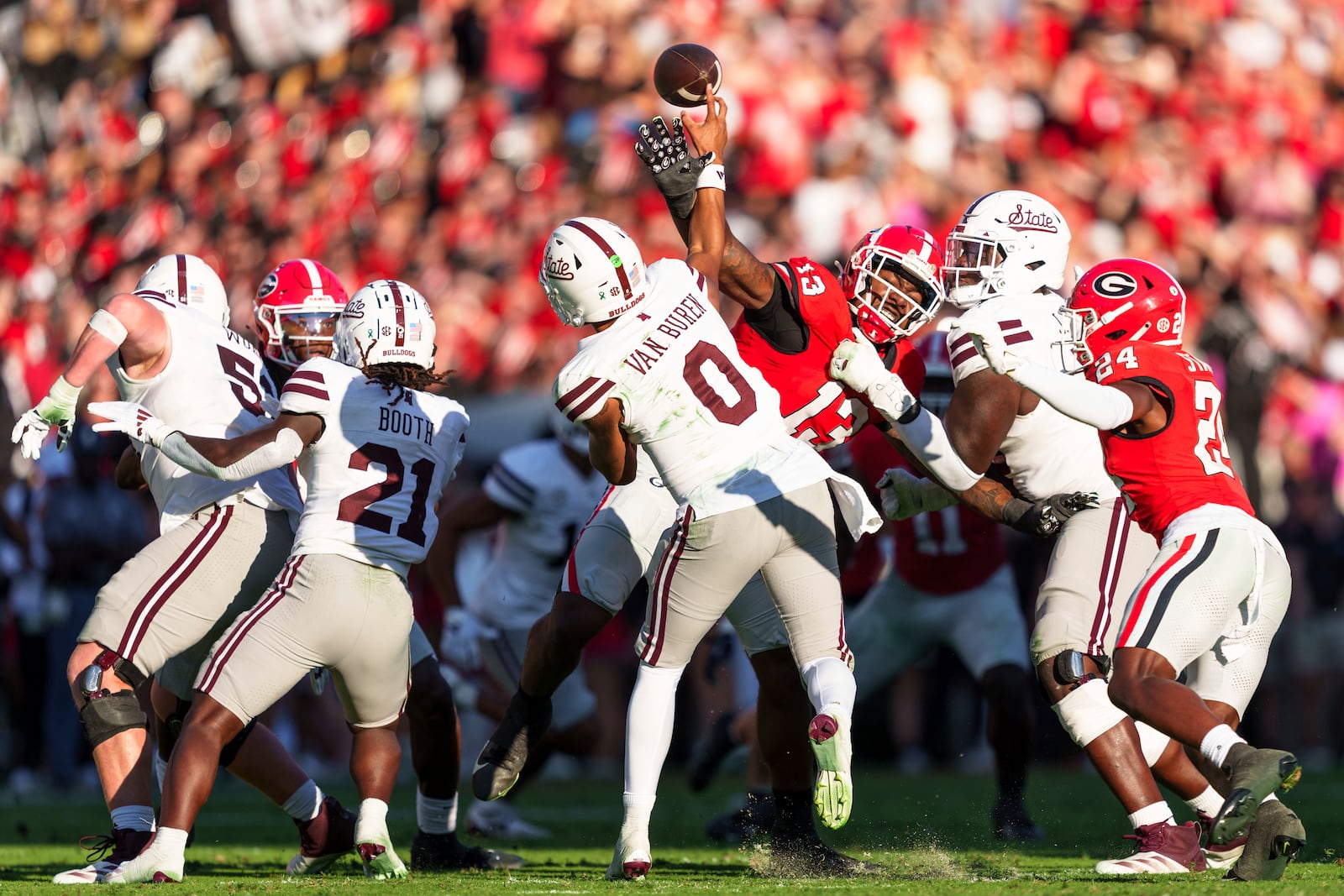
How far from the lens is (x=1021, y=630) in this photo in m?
7.05

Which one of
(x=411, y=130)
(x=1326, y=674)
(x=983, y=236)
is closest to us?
(x=983, y=236)

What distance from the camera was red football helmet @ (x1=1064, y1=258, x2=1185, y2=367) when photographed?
17.3ft

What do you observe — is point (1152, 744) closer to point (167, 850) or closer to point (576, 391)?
point (576, 391)

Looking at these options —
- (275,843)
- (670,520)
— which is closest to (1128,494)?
(670,520)

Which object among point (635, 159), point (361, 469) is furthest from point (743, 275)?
point (635, 159)

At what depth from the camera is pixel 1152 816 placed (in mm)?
5223

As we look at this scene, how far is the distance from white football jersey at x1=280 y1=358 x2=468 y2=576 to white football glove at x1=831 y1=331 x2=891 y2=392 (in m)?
1.28

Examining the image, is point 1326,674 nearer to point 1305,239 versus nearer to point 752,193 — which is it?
point 1305,239

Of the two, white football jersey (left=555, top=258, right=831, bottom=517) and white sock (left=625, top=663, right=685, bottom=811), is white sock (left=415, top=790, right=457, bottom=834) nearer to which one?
white sock (left=625, top=663, right=685, bottom=811)

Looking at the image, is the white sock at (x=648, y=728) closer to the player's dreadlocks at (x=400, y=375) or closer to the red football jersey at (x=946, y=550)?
the player's dreadlocks at (x=400, y=375)

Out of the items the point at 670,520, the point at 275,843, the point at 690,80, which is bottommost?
the point at 275,843

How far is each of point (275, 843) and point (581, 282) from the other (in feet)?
10.7

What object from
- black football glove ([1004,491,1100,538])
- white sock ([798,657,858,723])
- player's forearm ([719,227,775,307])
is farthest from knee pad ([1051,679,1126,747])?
player's forearm ([719,227,775,307])

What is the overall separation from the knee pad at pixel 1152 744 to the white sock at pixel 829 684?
1.10 meters
